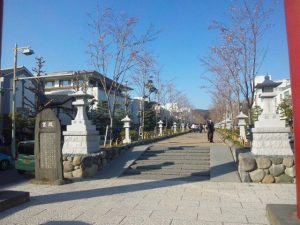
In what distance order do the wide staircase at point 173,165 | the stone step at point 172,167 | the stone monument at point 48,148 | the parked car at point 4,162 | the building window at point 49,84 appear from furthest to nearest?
the building window at point 49,84, the parked car at point 4,162, the stone step at point 172,167, the wide staircase at point 173,165, the stone monument at point 48,148

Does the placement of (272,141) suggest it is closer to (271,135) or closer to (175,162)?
(271,135)

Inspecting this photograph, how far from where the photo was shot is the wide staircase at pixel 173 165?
37.9 ft

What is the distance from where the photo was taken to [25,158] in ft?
43.6

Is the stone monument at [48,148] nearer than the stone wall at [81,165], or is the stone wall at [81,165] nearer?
the stone monument at [48,148]

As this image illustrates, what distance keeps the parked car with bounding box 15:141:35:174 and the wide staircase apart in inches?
159

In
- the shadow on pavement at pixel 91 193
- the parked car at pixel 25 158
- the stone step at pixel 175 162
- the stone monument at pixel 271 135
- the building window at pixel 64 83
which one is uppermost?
the building window at pixel 64 83

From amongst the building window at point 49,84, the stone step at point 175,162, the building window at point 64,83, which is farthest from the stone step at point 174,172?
the building window at point 49,84

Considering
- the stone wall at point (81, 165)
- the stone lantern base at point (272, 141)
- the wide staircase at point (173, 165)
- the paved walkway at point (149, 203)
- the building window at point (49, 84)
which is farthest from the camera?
the building window at point (49, 84)

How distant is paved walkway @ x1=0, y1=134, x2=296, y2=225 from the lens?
19.1 feet

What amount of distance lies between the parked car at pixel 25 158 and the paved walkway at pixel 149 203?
12.3 ft

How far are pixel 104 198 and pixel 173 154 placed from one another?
7.47m

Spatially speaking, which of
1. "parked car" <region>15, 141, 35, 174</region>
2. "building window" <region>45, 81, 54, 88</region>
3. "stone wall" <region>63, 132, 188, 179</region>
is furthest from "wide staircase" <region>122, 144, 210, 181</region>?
"building window" <region>45, 81, 54, 88</region>

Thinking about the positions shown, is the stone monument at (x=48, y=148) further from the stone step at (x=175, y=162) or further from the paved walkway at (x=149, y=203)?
the stone step at (x=175, y=162)

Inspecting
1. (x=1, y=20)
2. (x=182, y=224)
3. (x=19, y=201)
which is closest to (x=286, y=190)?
(x=182, y=224)
